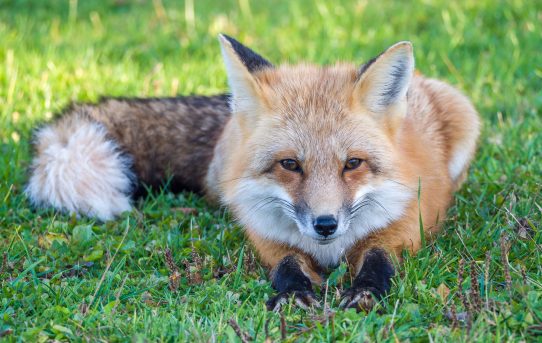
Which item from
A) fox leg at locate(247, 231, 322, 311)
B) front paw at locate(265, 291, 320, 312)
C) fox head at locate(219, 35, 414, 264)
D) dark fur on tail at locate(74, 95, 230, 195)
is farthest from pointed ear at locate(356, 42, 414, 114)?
dark fur on tail at locate(74, 95, 230, 195)

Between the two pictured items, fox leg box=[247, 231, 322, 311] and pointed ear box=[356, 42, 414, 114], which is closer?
fox leg box=[247, 231, 322, 311]

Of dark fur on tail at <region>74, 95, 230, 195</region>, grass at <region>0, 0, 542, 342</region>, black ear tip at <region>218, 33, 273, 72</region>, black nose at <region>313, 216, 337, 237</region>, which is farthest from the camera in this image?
dark fur on tail at <region>74, 95, 230, 195</region>

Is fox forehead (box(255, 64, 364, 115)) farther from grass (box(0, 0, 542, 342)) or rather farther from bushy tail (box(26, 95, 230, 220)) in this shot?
bushy tail (box(26, 95, 230, 220))

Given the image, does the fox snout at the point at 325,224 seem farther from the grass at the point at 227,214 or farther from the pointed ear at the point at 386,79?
the pointed ear at the point at 386,79

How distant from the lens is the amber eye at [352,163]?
3.35 m

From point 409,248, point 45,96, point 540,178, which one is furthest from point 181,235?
point 45,96

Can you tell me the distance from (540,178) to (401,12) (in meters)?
4.00

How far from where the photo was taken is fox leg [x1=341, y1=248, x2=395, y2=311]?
3162mm

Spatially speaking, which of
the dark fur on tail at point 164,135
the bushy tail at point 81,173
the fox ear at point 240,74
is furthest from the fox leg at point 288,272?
the dark fur on tail at point 164,135

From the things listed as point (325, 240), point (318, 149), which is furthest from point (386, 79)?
point (325, 240)

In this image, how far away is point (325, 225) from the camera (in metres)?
3.14

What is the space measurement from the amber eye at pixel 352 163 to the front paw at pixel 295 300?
24.1 inches

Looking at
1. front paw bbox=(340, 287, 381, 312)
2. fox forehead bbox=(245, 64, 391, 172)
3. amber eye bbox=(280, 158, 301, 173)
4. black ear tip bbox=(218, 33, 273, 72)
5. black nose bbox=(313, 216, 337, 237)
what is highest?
black ear tip bbox=(218, 33, 273, 72)

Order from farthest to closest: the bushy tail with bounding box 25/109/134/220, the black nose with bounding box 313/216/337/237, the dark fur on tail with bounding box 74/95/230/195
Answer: the dark fur on tail with bounding box 74/95/230/195 → the bushy tail with bounding box 25/109/134/220 → the black nose with bounding box 313/216/337/237
